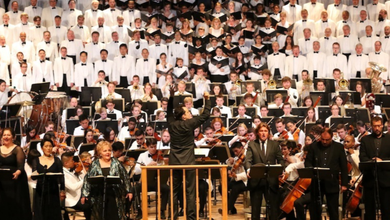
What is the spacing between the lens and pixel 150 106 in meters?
13.2

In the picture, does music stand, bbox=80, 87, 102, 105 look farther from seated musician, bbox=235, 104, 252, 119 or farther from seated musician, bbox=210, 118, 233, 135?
seated musician, bbox=210, 118, 233, 135

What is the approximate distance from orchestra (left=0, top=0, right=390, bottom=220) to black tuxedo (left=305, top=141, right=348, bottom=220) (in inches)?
0.5

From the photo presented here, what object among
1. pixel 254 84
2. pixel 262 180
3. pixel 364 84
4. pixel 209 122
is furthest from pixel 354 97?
pixel 262 180

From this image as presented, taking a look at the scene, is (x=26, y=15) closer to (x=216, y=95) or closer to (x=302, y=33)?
(x=216, y=95)

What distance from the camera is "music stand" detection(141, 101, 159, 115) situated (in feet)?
43.2

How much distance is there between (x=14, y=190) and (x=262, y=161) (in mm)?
2857

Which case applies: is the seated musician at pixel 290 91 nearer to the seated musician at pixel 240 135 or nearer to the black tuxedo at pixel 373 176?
the seated musician at pixel 240 135

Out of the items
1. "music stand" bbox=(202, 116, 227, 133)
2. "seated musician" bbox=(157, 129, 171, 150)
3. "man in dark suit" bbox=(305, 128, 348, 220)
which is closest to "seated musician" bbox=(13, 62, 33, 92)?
"music stand" bbox=(202, 116, 227, 133)

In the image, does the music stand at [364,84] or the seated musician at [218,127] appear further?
the music stand at [364,84]

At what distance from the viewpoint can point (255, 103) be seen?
45.2 ft

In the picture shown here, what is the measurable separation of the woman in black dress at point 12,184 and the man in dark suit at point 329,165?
3.24 metres

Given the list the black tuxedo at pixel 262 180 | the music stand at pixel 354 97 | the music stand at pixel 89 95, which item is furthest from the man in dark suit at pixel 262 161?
the music stand at pixel 89 95

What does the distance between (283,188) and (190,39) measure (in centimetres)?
745

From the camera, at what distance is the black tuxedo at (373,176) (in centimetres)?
759
